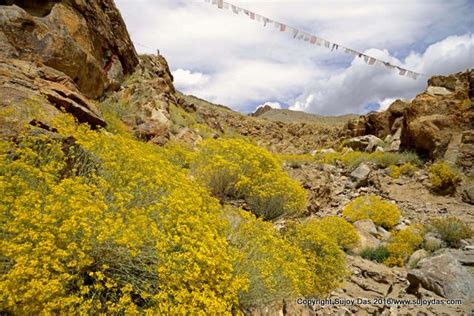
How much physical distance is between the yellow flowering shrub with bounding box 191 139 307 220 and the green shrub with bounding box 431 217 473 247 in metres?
3.75

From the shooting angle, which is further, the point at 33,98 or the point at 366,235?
the point at 366,235

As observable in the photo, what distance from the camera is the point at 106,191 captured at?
3578mm

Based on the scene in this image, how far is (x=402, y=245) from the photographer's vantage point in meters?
7.39

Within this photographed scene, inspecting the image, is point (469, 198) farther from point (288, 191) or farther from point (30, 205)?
point (30, 205)

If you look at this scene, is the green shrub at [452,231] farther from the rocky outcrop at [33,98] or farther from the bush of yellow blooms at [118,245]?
the rocky outcrop at [33,98]

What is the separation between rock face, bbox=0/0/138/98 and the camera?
7.12 m

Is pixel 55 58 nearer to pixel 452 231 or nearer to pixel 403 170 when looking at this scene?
pixel 452 231

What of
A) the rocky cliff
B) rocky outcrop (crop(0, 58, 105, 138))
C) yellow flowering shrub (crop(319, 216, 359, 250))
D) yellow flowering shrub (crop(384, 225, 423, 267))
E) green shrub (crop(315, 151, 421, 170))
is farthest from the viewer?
green shrub (crop(315, 151, 421, 170))

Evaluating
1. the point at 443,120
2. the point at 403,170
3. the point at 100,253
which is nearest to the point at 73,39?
the point at 100,253

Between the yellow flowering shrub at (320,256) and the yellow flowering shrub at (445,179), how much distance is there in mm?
7193

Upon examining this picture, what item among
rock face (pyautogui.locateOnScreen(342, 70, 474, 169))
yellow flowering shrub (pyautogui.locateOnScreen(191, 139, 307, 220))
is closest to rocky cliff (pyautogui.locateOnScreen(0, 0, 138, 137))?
yellow flowering shrub (pyautogui.locateOnScreen(191, 139, 307, 220))

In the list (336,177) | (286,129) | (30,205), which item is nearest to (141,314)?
(30,205)

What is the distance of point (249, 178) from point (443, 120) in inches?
408

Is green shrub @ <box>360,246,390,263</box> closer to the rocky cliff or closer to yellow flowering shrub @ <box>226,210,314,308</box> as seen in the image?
yellow flowering shrub @ <box>226,210,314,308</box>
